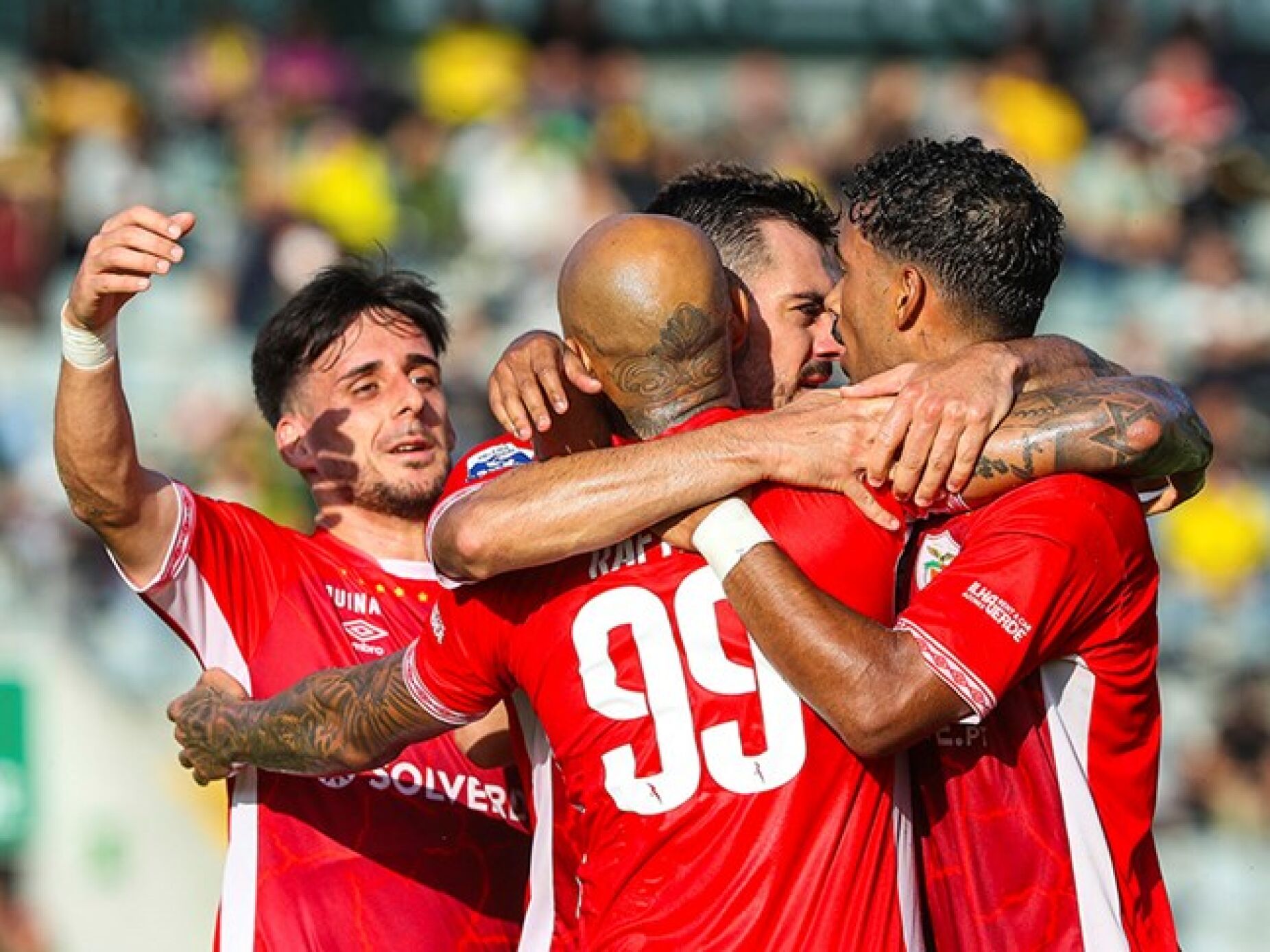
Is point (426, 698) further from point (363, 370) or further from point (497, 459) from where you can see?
point (363, 370)

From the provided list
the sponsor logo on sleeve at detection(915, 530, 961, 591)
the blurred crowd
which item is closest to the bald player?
the sponsor logo on sleeve at detection(915, 530, 961, 591)

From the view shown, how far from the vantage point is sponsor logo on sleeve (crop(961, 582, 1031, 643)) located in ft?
11.7

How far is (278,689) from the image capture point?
4984mm

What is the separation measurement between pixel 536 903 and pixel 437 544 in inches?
33.3

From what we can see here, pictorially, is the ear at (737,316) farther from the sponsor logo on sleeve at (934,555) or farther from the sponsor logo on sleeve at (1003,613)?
the sponsor logo on sleeve at (1003,613)

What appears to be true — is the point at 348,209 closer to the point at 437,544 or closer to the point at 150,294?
the point at 150,294

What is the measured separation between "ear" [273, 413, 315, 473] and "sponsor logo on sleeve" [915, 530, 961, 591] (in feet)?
7.54

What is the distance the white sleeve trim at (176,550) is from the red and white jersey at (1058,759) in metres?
2.04

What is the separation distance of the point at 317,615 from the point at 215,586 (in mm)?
284

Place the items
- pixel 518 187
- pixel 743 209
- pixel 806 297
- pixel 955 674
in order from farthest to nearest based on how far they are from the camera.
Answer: pixel 518 187 < pixel 743 209 < pixel 806 297 < pixel 955 674

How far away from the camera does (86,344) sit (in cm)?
466

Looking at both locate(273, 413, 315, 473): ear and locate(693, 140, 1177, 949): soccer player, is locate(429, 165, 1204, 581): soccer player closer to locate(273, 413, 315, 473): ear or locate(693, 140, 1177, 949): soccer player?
locate(693, 140, 1177, 949): soccer player

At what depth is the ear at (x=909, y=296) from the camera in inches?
155

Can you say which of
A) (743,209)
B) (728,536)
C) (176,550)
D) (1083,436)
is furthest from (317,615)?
(1083,436)
